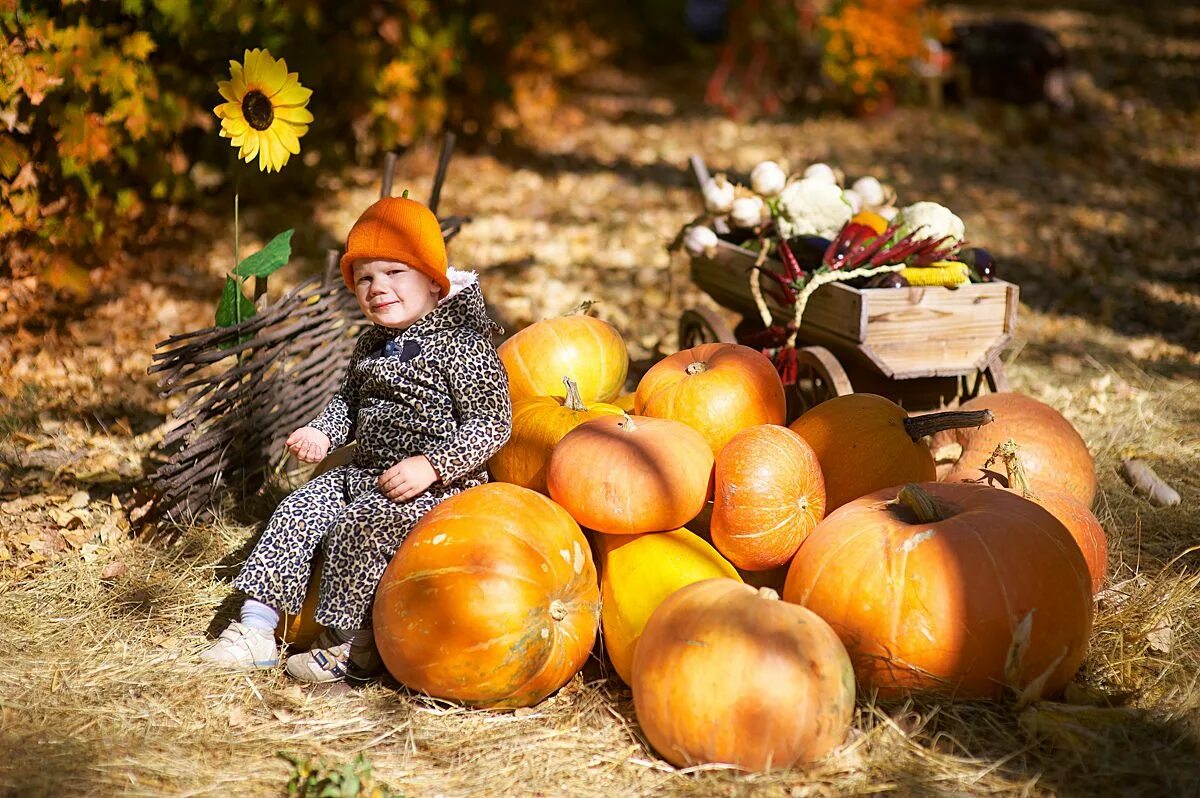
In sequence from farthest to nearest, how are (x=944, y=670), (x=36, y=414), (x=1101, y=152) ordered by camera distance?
(x=1101, y=152), (x=36, y=414), (x=944, y=670)

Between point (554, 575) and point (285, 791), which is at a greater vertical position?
point (554, 575)

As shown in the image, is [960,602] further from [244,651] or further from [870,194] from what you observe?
[870,194]

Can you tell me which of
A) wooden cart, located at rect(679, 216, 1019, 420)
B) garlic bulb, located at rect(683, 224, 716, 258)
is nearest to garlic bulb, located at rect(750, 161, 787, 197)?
garlic bulb, located at rect(683, 224, 716, 258)

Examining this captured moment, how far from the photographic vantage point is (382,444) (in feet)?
10.7

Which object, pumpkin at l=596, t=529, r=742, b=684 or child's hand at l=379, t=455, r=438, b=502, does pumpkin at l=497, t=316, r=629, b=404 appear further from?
pumpkin at l=596, t=529, r=742, b=684

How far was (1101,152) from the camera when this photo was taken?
9.62m

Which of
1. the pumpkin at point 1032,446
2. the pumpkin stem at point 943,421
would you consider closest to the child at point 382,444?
the pumpkin stem at point 943,421

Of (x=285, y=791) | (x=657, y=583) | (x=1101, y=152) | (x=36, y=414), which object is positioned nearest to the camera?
(x=285, y=791)

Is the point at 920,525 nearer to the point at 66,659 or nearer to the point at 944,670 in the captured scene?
the point at 944,670

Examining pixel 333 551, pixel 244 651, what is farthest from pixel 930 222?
pixel 244 651

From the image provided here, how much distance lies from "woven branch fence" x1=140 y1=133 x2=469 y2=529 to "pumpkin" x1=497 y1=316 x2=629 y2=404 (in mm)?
842

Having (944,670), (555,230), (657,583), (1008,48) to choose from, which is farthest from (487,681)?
(1008,48)

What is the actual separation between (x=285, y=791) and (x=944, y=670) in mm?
1698

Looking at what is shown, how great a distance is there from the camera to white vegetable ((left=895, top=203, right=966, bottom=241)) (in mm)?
4410
